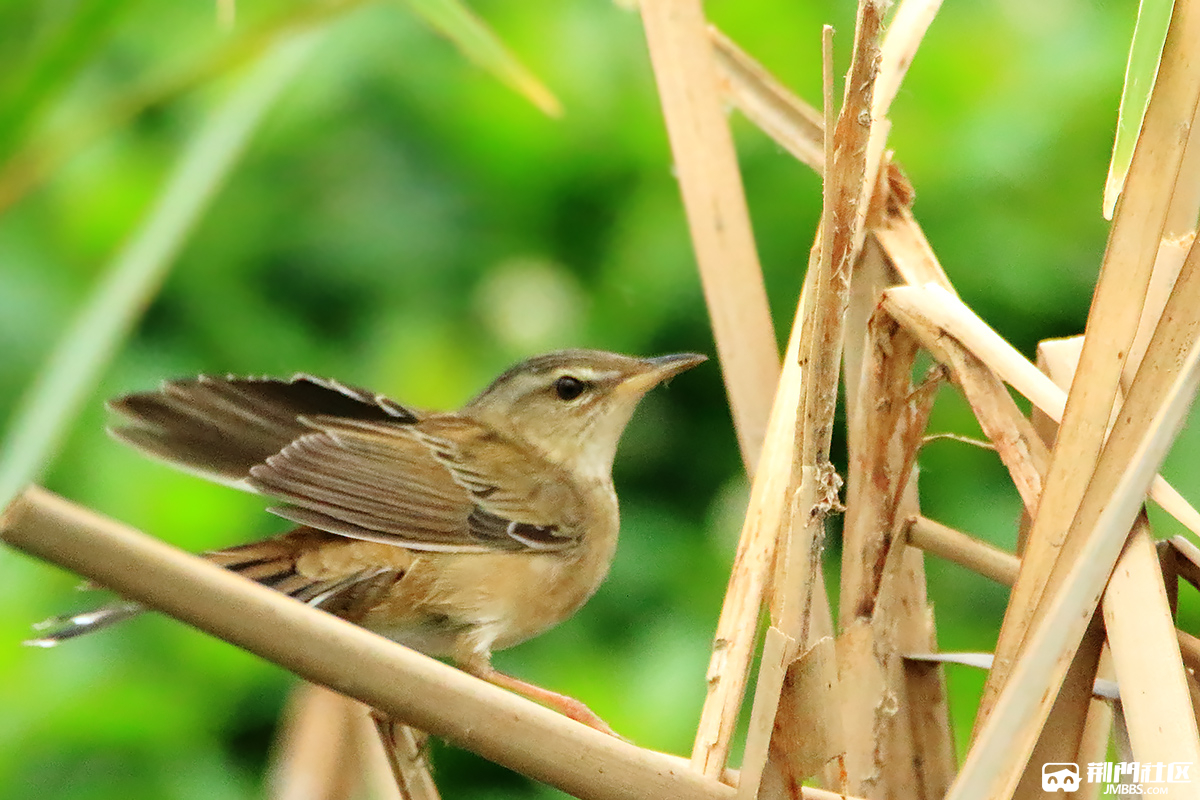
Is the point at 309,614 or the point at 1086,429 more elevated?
the point at 1086,429

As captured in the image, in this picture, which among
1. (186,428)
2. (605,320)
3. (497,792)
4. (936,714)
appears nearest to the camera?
(936,714)

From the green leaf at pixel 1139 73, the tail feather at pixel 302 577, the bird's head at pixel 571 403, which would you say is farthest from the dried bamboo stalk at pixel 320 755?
the green leaf at pixel 1139 73

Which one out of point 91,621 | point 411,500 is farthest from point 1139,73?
point 91,621

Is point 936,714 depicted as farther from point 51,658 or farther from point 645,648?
point 51,658

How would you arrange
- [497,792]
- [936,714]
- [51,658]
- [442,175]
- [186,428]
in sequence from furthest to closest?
[442,175]
[497,792]
[51,658]
[186,428]
[936,714]

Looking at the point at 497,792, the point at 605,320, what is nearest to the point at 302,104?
the point at 605,320

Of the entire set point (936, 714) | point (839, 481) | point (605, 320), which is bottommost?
point (936, 714)
